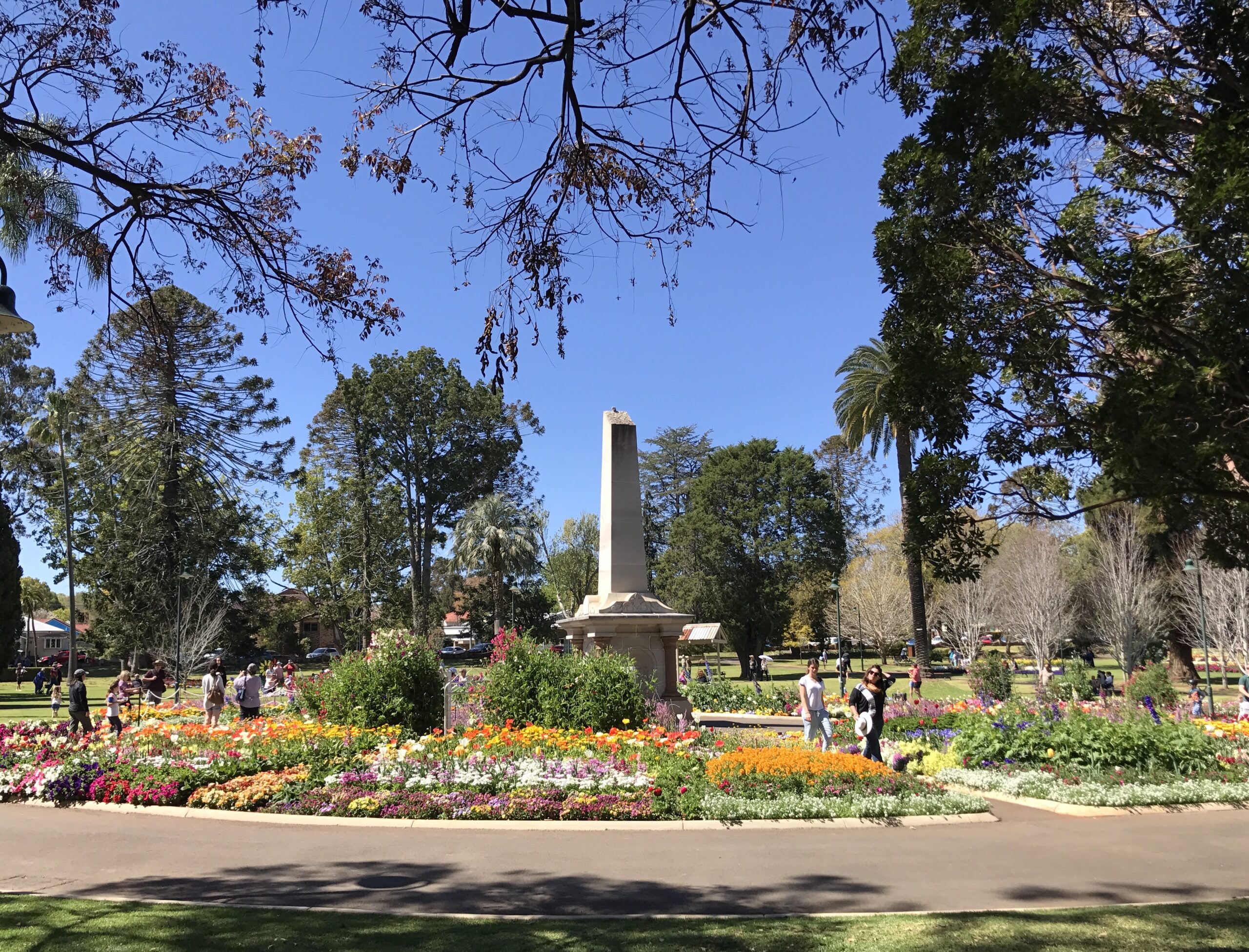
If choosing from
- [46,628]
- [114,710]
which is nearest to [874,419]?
[114,710]

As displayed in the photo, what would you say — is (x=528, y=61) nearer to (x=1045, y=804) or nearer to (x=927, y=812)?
(x=927, y=812)

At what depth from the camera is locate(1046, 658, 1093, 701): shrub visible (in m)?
19.1

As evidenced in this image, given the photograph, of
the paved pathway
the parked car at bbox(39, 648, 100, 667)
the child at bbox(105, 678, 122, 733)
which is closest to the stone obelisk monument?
the paved pathway

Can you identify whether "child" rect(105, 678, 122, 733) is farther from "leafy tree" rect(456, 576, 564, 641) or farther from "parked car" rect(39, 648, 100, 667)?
"leafy tree" rect(456, 576, 564, 641)

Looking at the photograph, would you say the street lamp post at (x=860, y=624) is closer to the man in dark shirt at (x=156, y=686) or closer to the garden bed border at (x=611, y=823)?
the man in dark shirt at (x=156, y=686)

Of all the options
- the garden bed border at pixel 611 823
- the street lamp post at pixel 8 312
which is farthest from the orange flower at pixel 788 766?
the street lamp post at pixel 8 312

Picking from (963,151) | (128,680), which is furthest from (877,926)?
(128,680)

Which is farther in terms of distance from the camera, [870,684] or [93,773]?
[870,684]

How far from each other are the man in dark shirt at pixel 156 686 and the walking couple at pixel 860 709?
16.3 metres

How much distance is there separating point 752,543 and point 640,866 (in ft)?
123

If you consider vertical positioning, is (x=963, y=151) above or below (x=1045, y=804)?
above

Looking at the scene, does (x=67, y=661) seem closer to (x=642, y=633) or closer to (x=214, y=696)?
(x=214, y=696)

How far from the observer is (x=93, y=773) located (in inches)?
446

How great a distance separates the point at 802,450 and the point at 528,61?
41.8 metres
